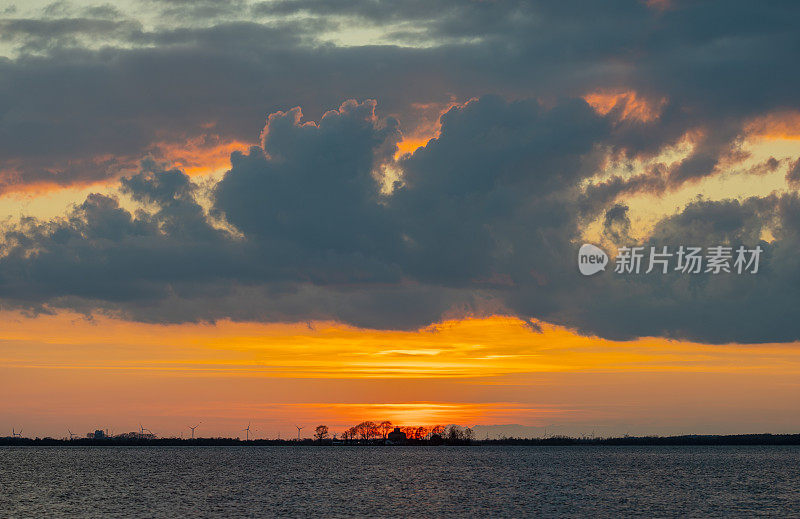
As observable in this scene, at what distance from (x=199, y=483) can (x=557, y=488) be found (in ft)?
261

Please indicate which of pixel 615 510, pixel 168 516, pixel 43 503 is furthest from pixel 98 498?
pixel 615 510

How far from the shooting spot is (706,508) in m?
135

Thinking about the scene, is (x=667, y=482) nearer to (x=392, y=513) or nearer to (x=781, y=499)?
(x=781, y=499)

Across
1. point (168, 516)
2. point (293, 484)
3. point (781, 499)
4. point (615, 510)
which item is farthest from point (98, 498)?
point (781, 499)

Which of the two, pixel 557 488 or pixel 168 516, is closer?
pixel 168 516

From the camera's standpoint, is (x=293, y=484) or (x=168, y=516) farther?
(x=293, y=484)

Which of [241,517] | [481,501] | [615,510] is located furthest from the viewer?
[481,501]

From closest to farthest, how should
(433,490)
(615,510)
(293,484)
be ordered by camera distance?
(615,510)
(433,490)
(293,484)

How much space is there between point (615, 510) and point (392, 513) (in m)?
34.1

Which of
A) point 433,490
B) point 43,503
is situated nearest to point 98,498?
point 43,503

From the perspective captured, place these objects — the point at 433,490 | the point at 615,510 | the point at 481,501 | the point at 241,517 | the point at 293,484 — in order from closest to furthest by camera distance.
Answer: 1. the point at 241,517
2. the point at 615,510
3. the point at 481,501
4. the point at 433,490
5. the point at 293,484

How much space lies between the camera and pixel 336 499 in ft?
491

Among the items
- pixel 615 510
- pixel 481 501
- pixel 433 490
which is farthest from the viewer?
pixel 433 490

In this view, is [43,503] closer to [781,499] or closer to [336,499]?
[336,499]
